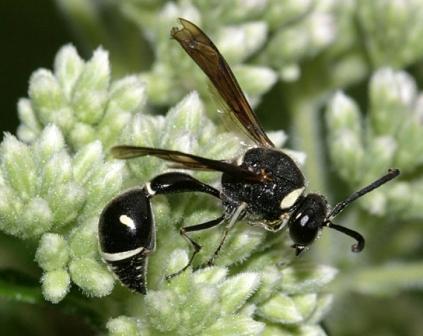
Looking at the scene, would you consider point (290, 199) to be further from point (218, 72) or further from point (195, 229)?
point (218, 72)

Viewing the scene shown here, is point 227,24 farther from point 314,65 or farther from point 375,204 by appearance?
point 375,204

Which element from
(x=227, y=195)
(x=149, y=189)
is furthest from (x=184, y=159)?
(x=227, y=195)

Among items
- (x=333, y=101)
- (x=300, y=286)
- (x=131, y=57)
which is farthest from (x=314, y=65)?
(x=300, y=286)

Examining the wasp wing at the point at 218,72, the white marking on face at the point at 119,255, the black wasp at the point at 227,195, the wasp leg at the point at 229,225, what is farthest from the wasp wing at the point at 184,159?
the wasp wing at the point at 218,72

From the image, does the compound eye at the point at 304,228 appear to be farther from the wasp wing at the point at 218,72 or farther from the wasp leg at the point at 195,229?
the wasp wing at the point at 218,72

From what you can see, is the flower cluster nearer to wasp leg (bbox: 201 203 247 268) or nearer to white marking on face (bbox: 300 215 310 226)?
wasp leg (bbox: 201 203 247 268)
